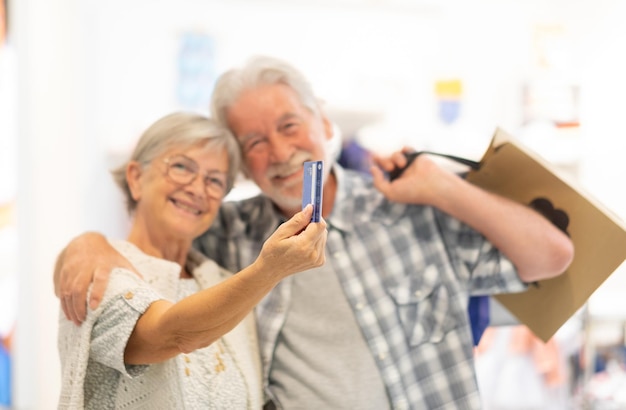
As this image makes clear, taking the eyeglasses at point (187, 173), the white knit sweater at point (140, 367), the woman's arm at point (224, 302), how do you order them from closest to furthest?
the woman's arm at point (224, 302) → the white knit sweater at point (140, 367) → the eyeglasses at point (187, 173)

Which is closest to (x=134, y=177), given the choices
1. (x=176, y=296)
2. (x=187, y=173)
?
(x=187, y=173)

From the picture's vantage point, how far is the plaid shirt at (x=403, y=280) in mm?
1430

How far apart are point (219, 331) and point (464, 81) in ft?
8.42

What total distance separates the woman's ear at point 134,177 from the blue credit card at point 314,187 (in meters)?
0.50

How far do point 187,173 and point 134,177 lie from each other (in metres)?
0.12

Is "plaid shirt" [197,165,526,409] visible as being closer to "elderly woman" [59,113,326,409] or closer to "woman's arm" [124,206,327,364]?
"elderly woman" [59,113,326,409]

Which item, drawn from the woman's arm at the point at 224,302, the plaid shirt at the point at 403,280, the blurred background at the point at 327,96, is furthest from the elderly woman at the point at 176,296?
the blurred background at the point at 327,96

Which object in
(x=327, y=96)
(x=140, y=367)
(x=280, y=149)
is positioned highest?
(x=280, y=149)

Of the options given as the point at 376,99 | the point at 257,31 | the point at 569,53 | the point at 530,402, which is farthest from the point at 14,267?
the point at 569,53

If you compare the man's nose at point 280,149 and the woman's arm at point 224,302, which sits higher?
the man's nose at point 280,149

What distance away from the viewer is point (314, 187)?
3.20 ft

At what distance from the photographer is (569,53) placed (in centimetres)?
337

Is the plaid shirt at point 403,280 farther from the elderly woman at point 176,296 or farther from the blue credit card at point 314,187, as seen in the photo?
the blue credit card at point 314,187

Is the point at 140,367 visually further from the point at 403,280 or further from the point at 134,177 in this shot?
the point at 403,280
